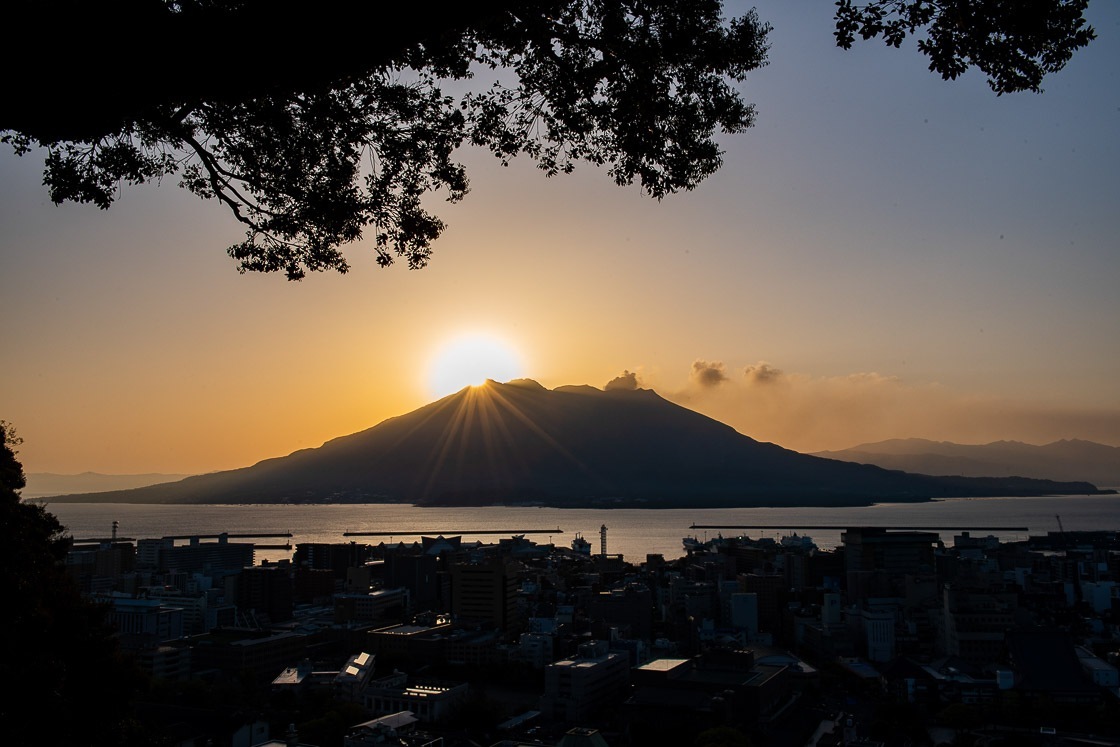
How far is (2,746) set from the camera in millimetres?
2717

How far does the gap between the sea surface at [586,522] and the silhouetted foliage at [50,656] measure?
29308 mm

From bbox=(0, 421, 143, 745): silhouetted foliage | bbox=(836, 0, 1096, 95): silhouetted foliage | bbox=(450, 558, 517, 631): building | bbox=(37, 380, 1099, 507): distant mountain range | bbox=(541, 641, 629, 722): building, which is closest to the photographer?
bbox=(836, 0, 1096, 95): silhouetted foliage

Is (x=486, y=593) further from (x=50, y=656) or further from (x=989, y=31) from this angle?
(x=989, y=31)

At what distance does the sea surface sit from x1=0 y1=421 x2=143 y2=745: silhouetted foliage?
29.3 meters

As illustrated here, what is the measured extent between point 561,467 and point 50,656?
7381 cm

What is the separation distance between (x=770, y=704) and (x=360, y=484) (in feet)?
228

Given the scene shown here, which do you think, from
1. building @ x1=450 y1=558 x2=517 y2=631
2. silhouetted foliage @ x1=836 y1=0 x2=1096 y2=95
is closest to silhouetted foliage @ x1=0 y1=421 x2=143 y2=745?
silhouetted foliage @ x1=836 y1=0 x2=1096 y2=95

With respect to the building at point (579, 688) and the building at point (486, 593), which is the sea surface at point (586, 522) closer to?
the building at point (486, 593)

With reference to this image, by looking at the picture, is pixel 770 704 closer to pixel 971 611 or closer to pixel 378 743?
pixel 378 743

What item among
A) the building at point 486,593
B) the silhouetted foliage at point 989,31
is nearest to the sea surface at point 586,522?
the building at point 486,593

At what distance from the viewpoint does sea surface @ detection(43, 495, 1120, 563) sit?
42156 millimetres

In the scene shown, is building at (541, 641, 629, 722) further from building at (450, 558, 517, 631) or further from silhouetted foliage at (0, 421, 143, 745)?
silhouetted foliage at (0, 421, 143, 745)

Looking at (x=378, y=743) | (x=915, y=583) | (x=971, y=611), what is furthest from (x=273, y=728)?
(x=915, y=583)

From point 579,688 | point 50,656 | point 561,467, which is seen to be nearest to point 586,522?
point 561,467
